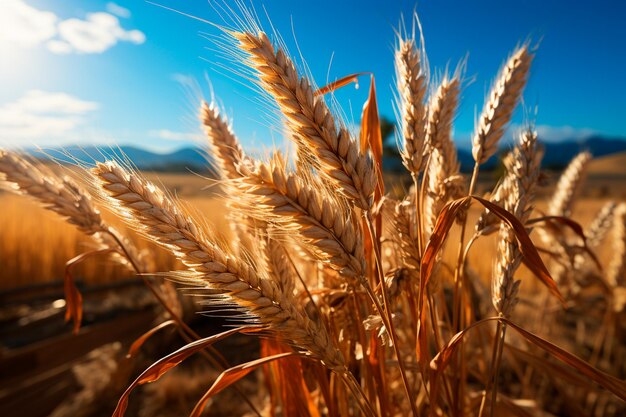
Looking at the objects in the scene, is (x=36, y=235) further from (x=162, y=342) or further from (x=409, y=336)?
(x=409, y=336)

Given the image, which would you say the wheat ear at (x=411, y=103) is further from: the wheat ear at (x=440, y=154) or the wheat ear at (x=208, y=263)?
the wheat ear at (x=208, y=263)

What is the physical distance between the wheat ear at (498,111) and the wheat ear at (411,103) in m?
0.21

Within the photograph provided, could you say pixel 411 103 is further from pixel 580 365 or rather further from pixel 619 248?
pixel 619 248

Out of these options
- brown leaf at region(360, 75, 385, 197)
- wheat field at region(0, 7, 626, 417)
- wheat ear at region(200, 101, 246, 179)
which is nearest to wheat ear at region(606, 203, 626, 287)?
wheat field at region(0, 7, 626, 417)

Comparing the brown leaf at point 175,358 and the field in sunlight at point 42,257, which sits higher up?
the brown leaf at point 175,358

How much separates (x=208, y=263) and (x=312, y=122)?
1.01ft

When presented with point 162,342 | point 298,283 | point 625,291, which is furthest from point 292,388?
point 162,342

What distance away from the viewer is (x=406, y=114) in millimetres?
937

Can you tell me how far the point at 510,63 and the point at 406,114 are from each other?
440 millimetres

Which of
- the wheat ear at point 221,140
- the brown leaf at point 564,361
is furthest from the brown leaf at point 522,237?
the wheat ear at point 221,140

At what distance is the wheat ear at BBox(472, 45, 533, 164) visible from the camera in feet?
3.40

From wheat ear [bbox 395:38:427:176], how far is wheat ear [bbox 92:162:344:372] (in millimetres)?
415

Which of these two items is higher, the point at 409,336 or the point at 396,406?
the point at 409,336

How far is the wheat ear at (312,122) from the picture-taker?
691 millimetres
